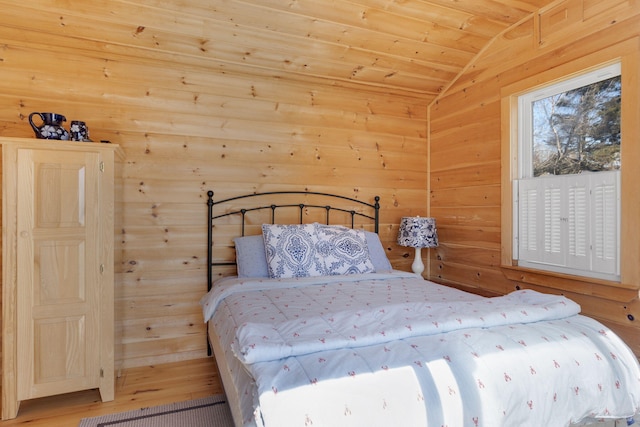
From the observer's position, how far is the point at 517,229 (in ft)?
8.42

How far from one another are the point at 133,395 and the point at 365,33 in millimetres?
2808

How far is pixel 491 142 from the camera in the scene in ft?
9.01

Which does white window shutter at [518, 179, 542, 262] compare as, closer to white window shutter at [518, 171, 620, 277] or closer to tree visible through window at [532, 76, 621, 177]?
white window shutter at [518, 171, 620, 277]

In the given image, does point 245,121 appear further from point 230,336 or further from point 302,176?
point 230,336

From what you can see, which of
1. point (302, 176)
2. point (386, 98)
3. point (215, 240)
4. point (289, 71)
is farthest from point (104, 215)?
point (386, 98)

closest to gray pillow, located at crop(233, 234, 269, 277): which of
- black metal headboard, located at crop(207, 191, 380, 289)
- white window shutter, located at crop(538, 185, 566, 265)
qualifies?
black metal headboard, located at crop(207, 191, 380, 289)

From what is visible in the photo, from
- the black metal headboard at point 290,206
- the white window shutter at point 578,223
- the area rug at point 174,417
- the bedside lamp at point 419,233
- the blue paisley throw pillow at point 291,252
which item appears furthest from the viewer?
the bedside lamp at point 419,233

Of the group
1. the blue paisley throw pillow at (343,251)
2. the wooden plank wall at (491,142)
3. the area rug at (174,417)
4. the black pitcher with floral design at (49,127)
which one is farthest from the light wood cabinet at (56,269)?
the wooden plank wall at (491,142)

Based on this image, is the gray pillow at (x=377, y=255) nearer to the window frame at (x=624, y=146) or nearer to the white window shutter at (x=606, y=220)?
the window frame at (x=624, y=146)

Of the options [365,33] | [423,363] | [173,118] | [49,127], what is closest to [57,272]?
[49,127]

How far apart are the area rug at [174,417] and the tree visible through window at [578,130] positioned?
2519 mm

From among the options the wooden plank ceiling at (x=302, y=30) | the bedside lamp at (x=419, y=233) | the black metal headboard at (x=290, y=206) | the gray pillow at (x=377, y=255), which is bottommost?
the gray pillow at (x=377, y=255)

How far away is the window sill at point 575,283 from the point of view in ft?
6.32

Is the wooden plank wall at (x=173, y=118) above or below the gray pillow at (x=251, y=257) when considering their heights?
above
